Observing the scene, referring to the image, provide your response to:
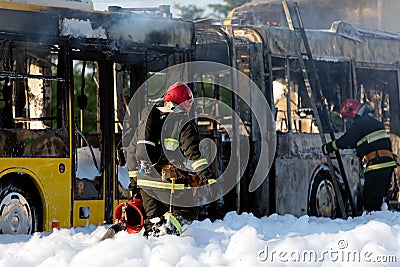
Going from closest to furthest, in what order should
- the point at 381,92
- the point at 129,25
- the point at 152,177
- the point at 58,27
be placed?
the point at 152,177 → the point at 58,27 → the point at 129,25 → the point at 381,92

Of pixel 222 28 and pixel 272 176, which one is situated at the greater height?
pixel 222 28

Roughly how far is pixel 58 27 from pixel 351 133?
4402 millimetres

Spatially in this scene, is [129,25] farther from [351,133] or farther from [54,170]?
[351,133]

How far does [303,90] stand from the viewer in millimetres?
14039

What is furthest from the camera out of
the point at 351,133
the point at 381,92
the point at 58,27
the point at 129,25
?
the point at 381,92

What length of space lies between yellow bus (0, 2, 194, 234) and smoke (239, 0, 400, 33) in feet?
25.9

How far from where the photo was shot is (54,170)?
1083 cm

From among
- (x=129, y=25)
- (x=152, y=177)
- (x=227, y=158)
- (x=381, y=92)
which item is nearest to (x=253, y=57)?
(x=227, y=158)

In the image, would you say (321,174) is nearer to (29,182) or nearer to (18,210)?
(29,182)

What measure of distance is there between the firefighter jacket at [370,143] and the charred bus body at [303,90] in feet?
3.48

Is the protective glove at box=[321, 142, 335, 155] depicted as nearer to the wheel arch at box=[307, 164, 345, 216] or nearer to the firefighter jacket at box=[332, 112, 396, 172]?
the firefighter jacket at box=[332, 112, 396, 172]

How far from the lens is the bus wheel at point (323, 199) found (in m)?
14.0

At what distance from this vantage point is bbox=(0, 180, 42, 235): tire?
409 inches

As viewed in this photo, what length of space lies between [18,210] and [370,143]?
499 cm
